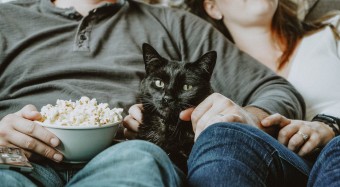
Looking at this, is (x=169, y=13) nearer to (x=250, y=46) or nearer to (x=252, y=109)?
(x=250, y=46)

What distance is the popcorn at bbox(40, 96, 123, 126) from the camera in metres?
0.92

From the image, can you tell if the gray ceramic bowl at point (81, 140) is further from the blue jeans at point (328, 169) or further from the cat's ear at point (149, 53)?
the blue jeans at point (328, 169)

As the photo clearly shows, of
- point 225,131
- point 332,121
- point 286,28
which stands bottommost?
point 332,121

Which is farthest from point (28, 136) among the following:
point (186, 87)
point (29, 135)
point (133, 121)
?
point (186, 87)

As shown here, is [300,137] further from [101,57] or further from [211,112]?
[101,57]

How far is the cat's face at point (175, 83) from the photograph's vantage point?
1129 millimetres

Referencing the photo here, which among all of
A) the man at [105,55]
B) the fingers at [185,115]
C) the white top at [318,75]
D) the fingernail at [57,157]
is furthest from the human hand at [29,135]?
the white top at [318,75]

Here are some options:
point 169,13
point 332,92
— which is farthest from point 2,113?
point 332,92

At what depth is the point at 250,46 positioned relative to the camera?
1666 millimetres

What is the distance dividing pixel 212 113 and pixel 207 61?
18 centimetres

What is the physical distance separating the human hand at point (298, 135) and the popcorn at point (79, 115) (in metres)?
0.43

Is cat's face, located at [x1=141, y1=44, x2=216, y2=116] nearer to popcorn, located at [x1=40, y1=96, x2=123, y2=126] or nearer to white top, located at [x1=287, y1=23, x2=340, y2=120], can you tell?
popcorn, located at [x1=40, y1=96, x2=123, y2=126]

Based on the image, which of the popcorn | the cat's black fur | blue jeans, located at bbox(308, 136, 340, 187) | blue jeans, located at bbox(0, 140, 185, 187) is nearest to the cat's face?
the cat's black fur

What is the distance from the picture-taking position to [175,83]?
1143 millimetres
